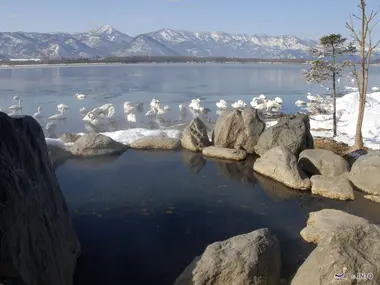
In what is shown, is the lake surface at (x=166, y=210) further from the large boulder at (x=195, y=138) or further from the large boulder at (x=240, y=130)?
the large boulder at (x=240, y=130)

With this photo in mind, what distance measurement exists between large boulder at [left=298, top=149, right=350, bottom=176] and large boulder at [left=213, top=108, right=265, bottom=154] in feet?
10.3

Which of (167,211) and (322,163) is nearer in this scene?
(167,211)

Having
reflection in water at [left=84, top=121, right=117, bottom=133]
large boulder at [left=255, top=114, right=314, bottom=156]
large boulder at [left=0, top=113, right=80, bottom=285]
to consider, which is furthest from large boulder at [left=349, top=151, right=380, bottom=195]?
reflection in water at [left=84, top=121, right=117, bottom=133]

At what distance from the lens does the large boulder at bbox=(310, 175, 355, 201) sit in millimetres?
11391

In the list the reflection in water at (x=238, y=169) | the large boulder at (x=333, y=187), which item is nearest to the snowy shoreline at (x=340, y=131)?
the reflection in water at (x=238, y=169)

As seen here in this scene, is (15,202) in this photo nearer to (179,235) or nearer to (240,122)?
(179,235)

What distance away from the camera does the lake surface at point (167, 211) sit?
7.89 meters

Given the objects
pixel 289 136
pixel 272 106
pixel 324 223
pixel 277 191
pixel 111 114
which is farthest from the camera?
pixel 272 106

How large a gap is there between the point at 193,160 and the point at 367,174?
7.14 meters

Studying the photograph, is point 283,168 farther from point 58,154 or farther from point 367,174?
point 58,154

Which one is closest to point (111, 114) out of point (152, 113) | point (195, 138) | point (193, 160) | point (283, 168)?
point (152, 113)

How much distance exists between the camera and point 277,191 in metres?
12.2

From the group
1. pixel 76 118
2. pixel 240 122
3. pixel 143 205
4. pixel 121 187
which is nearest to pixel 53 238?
pixel 143 205

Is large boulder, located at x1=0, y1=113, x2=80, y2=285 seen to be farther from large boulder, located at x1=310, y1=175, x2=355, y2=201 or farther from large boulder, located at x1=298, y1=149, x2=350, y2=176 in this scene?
large boulder, located at x1=298, y1=149, x2=350, y2=176
